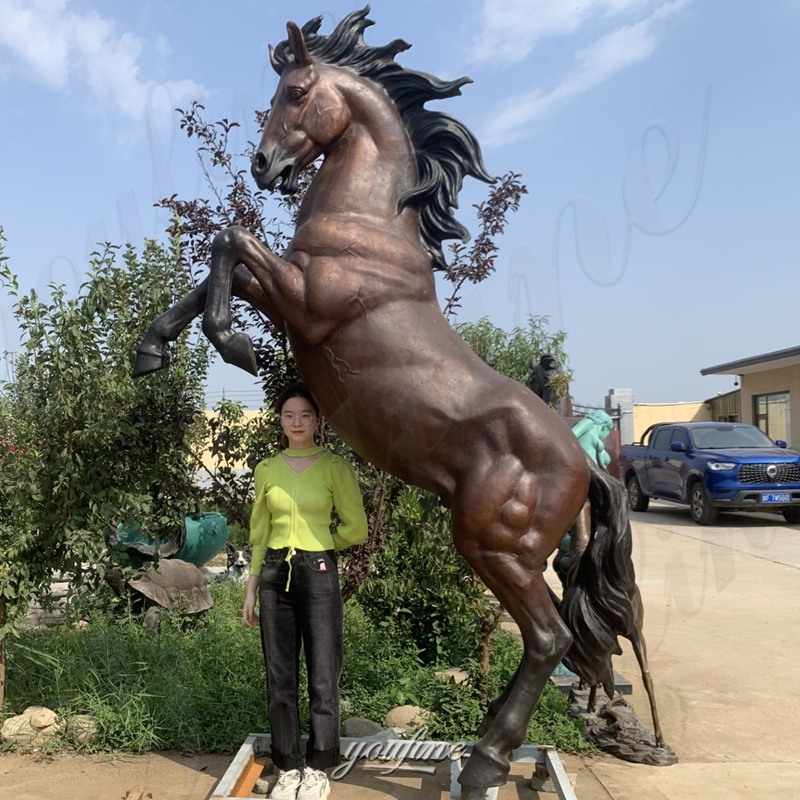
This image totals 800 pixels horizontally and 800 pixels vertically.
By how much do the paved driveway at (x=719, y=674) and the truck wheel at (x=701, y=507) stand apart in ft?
7.65

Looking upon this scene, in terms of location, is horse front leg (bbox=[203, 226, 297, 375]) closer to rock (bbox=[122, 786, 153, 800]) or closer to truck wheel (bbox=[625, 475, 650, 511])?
rock (bbox=[122, 786, 153, 800])

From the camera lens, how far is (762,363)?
1858cm

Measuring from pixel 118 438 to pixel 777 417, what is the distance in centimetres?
1933

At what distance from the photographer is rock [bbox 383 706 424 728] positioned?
382cm

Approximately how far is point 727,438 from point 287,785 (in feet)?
41.5

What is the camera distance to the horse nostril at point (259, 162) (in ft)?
8.70

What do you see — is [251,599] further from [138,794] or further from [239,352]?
[239,352]

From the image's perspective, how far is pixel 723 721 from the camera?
409 centimetres

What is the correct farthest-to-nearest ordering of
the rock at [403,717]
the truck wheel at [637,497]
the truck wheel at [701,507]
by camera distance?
1. the truck wheel at [637,497]
2. the truck wheel at [701,507]
3. the rock at [403,717]

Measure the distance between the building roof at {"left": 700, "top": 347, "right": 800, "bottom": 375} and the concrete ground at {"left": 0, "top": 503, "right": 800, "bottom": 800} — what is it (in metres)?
11.0

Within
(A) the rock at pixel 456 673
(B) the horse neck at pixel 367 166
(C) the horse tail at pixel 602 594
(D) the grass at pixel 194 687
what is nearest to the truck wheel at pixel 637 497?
(D) the grass at pixel 194 687

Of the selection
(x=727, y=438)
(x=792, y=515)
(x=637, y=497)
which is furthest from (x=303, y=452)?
(x=637, y=497)

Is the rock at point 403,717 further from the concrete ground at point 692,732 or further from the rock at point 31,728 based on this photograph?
the rock at point 31,728

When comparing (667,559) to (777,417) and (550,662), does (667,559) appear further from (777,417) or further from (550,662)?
(777,417)
